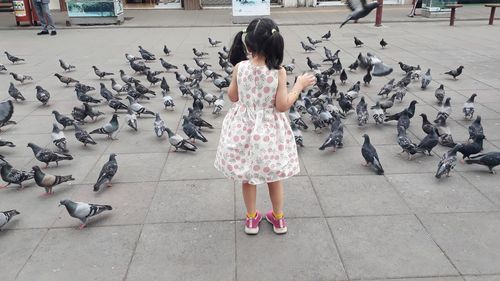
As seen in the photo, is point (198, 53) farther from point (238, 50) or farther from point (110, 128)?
point (238, 50)

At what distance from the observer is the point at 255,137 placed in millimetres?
3537

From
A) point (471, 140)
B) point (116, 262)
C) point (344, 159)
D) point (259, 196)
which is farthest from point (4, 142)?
point (471, 140)

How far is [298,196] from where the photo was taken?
15.7 ft

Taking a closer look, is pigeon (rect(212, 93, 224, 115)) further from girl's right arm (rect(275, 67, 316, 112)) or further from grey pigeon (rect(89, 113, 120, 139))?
girl's right arm (rect(275, 67, 316, 112))

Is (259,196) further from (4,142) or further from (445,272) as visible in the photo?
(4,142)

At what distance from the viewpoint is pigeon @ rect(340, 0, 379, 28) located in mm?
4973

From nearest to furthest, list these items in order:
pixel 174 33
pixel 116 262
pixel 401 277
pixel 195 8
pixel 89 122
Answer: pixel 401 277 < pixel 116 262 < pixel 89 122 < pixel 174 33 < pixel 195 8

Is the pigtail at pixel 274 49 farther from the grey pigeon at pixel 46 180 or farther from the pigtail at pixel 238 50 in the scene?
the grey pigeon at pixel 46 180

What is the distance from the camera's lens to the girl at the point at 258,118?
11.2 feet

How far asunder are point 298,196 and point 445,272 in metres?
1.73

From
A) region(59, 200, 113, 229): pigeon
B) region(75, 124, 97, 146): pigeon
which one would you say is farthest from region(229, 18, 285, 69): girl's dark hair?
region(75, 124, 97, 146): pigeon

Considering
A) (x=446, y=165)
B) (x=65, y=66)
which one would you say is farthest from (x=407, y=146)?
(x=65, y=66)

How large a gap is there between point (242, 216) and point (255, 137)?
46.9 inches

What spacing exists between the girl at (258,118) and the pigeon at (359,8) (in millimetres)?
1852
